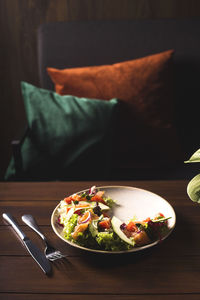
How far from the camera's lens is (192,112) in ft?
6.35

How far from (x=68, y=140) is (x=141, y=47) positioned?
2.29 feet

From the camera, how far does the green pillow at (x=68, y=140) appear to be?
162 centimetres

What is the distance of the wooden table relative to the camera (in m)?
0.74

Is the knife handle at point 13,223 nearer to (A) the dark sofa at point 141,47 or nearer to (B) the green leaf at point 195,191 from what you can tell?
(B) the green leaf at point 195,191

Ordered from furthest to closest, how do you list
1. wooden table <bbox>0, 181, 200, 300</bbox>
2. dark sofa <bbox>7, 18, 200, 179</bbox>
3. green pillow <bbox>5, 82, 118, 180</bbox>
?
dark sofa <bbox>7, 18, 200, 179</bbox>, green pillow <bbox>5, 82, 118, 180</bbox>, wooden table <bbox>0, 181, 200, 300</bbox>

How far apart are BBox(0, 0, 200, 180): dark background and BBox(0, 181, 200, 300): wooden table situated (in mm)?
1548

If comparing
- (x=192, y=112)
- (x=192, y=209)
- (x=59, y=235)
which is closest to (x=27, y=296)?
(x=59, y=235)

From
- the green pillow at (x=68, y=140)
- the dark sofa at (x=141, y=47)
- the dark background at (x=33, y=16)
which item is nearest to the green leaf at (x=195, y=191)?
the green pillow at (x=68, y=140)

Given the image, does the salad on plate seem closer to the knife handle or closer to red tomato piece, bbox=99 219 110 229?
red tomato piece, bbox=99 219 110 229

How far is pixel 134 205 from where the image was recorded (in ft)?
3.41

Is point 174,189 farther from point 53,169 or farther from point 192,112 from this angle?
point 192,112

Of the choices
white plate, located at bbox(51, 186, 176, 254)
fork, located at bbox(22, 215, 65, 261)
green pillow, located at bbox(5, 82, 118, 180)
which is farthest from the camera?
green pillow, located at bbox(5, 82, 118, 180)

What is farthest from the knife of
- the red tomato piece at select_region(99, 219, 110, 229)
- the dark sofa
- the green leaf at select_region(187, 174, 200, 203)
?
the dark sofa

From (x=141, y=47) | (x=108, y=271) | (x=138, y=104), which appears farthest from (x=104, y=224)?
(x=141, y=47)
